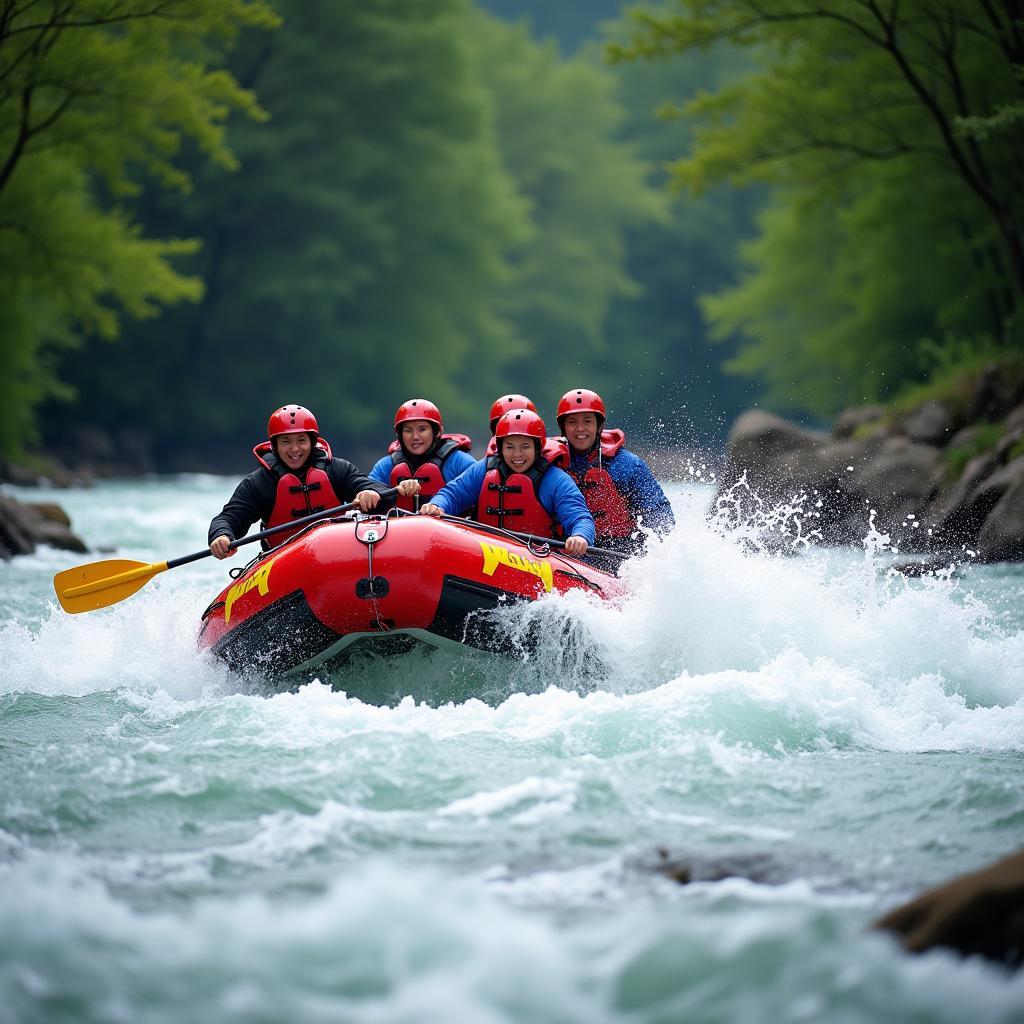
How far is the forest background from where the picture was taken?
15414 millimetres

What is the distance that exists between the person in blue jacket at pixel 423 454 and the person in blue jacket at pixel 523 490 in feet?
2.71

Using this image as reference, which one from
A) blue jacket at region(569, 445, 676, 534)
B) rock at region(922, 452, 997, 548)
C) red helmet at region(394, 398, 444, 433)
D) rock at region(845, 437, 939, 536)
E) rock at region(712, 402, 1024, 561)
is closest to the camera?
blue jacket at region(569, 445, 676, 534)

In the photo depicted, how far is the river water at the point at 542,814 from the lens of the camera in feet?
12.5

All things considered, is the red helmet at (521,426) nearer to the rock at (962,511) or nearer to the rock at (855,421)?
the rock at (962,511)

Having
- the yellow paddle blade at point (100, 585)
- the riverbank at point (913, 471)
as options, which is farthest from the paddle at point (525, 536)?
the riverbank at point (913, 471)

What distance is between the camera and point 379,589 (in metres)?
6.85

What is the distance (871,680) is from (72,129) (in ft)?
40.4

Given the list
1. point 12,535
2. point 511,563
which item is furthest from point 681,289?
point 511,563

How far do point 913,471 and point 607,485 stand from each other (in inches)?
263

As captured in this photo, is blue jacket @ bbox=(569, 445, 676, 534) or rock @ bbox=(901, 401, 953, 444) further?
rock @ bbox=(901, 401, 953, 444)

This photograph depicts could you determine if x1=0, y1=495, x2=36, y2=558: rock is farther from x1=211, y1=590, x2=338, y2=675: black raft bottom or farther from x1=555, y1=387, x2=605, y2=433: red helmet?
x1=211, y1=590, x2=338, y2=675: black raft bottom

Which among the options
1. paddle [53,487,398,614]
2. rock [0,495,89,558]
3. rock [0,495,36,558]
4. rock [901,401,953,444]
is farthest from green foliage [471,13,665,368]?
paddle [53,487,398,614]

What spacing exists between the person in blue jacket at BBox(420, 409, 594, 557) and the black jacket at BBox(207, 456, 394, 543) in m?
0.54

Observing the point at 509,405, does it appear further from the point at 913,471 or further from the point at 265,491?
the point at 913,471
